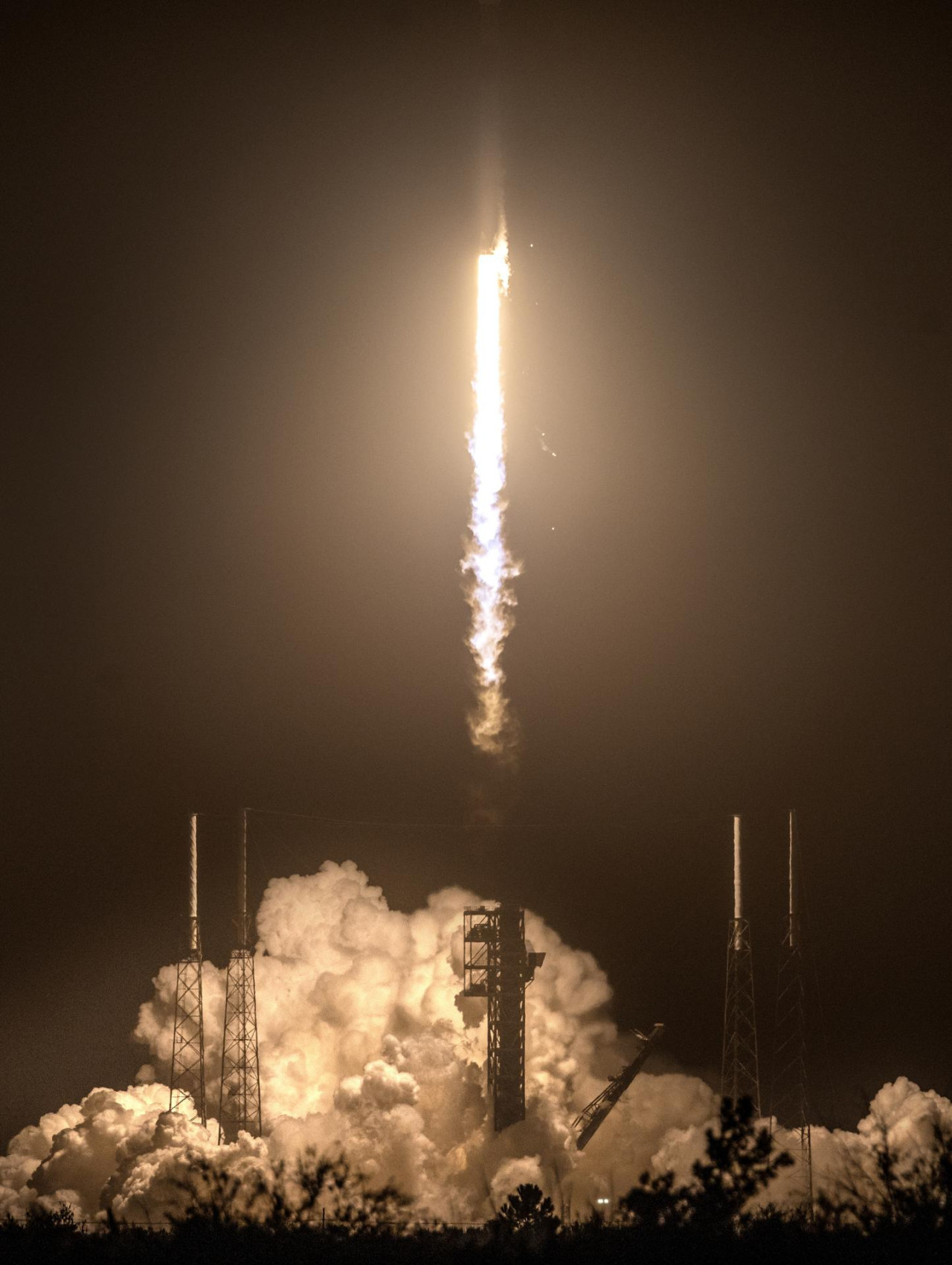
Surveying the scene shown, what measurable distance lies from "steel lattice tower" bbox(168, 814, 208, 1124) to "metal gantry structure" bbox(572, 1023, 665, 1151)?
36.8 ft

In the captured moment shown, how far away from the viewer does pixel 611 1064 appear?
185 ft

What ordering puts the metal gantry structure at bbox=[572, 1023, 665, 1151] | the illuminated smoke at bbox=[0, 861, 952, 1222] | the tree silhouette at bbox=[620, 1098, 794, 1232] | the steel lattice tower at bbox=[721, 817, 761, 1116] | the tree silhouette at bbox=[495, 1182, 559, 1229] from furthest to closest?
the metal gantry structure at bbox=[572, 1023, 665, 1151]
the steel lattice tower at bbox=[721, 817, 761, 1116]
the illuminated smoke at bbox=[0, 861, 952, 1222]
the tree silhouette at bbox=[495, 1182, 559, 1229]
the tree silhouette at bbox=[620, 1098, 794, 1232]

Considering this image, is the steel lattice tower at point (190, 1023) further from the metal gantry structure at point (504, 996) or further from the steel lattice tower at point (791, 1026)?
the steel lattice tower at point (791, 1026)

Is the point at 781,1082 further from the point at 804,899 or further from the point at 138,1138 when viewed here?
the point at 138,1138

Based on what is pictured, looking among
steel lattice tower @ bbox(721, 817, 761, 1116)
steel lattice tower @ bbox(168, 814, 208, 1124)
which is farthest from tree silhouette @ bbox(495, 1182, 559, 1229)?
steel lattice tower @ bbox(168, 814, 208, 1124)

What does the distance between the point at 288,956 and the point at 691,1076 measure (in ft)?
45.1

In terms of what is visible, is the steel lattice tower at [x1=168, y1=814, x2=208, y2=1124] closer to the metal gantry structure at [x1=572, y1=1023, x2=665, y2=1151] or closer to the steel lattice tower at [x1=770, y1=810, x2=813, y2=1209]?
the metal gantry structure at [x1=572, y1=1023, x2=665, y2=1151]

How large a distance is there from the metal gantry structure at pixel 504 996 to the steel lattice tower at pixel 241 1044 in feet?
21.1

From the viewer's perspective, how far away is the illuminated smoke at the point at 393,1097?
47594 mm

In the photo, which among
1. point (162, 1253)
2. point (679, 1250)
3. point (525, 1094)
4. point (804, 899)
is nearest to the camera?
point (679, 1250)

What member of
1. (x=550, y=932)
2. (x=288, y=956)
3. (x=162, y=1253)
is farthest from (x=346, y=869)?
(x=162, y=1253)

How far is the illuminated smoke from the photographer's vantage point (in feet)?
156

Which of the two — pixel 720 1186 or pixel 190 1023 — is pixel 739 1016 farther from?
pixel 720 1186

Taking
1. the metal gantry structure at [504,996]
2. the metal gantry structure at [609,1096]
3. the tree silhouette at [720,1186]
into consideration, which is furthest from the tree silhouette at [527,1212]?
the metal gantry structure at [609,1096]
